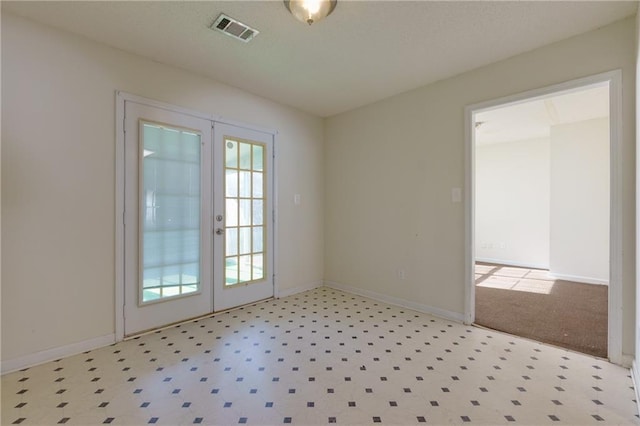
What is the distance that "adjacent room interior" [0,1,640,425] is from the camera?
6.49ft

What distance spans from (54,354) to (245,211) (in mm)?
2149

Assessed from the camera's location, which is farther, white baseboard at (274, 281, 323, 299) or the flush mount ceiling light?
white baseboard at (274, 281, 323, 299)

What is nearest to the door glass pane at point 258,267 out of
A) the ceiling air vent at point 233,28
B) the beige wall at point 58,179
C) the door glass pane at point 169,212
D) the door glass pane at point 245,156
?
the door glass pane at point 169,212

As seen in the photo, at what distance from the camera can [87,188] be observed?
254cm

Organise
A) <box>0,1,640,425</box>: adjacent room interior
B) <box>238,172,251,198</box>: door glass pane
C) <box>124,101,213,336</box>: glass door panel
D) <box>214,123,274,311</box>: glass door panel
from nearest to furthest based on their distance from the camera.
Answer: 1. <box>0,1,640,425</box>: adjacent room interior
2. <box>124,101,213,336</box>: glass door panel
3. <box>214,123,274,311</box>: glass door panel
4. <box>238,172,251,198</box>: door glass pane

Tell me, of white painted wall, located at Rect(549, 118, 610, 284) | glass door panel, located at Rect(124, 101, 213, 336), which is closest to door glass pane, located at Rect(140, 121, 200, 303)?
glass door panel, located at Rect(124, 101, 213, 336)

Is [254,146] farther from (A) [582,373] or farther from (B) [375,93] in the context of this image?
(A) [582,373]

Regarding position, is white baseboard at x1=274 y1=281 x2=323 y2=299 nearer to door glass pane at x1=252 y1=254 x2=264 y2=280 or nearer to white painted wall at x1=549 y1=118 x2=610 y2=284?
door glass pane at x1=252 y1=254 x2=264 y2=280

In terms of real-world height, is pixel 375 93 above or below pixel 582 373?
above

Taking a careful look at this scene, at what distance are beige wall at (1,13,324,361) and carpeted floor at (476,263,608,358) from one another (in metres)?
3.87

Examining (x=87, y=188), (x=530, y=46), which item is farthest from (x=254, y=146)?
(x=530, y=46)

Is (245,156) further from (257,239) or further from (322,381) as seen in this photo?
(322,381)

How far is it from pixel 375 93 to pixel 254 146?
169 centimetres

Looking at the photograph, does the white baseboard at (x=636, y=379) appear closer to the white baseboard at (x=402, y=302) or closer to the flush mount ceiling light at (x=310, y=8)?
the white baseboard at (x=402, y=302)
